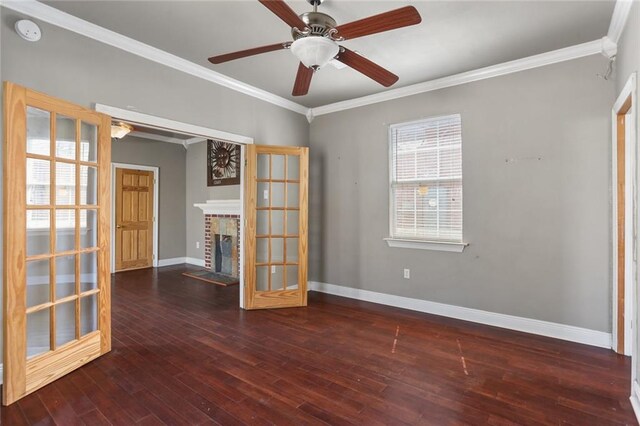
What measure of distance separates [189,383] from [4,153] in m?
1.93

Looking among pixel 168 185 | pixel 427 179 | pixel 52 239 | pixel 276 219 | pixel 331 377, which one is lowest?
pixel 331 377

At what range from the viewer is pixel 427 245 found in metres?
3.73

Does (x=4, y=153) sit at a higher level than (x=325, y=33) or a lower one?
lower

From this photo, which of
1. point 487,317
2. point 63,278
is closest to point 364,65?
point 63,278

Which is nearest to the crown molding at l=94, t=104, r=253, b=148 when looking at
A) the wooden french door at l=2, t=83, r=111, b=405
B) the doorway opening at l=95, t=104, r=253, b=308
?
the doorway opening at l=95, t=104, r=253, b=308

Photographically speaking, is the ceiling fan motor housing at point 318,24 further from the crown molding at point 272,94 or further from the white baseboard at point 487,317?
Answer: the white baseboard at point 487,317

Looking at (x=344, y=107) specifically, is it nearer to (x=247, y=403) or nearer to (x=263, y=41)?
(x=263, y=41)

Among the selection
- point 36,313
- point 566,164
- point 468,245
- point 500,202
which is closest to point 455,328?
point 468,245

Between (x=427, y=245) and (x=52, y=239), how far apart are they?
3479 mm

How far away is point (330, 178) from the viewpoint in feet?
15.1

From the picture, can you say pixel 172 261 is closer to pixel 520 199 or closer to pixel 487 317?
pixel 487 317

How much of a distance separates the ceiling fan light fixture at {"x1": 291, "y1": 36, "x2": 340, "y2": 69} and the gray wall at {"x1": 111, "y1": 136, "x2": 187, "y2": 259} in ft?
18.2

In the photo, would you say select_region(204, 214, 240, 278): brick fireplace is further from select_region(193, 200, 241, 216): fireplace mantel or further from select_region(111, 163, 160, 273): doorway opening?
select_region(111, 163, 160, 273): doorway opening

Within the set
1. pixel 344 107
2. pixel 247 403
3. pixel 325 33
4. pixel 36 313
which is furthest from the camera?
pixel 344 107
